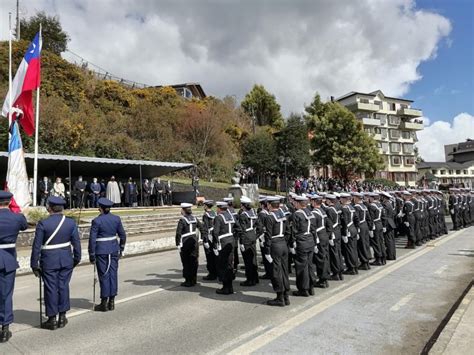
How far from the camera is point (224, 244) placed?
341 inches

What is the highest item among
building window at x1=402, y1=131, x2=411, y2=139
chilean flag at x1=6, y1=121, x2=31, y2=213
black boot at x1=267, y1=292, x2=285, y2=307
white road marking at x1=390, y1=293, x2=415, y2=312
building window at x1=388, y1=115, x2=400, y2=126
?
building window at x1=388, y1=115, x2=400, y2=126

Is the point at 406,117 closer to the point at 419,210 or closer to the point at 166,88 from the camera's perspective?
the point at 166,88

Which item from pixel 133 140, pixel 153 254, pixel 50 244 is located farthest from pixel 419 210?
pixel 133 140

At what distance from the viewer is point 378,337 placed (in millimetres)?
5477

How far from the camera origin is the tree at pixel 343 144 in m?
47.3

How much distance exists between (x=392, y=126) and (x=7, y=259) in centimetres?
7432

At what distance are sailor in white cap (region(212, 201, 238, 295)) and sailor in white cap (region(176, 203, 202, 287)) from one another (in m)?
0.63

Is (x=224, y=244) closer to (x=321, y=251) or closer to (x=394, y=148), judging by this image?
(x=321, y=251)

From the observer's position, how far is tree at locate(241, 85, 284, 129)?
64.7m

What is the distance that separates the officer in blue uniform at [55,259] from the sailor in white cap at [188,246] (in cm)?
292

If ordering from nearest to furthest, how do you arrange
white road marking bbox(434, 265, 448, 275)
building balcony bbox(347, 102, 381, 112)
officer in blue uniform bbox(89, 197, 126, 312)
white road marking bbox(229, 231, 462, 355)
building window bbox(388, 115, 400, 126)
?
white road marking bbox(229, 231, 462, 355) → officer in blue uniform bbox(89, 197, 126, 312) → white road marking bbox(434, 265, 448, 275) → building balcony bbox(347, 102, 381, 112) → building window bbox(388, 115, 400, 126)

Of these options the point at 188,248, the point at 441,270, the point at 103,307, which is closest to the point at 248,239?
the point at 188,248

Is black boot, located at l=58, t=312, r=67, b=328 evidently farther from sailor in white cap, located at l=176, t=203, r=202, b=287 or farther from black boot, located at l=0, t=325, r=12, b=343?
sailor in white cap, located at l=176, t=203, r=202, b=287

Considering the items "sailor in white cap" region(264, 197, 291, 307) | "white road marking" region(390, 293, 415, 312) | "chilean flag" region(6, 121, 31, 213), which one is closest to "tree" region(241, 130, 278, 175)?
"chilean flag" region(6, 121, 31, 213)
